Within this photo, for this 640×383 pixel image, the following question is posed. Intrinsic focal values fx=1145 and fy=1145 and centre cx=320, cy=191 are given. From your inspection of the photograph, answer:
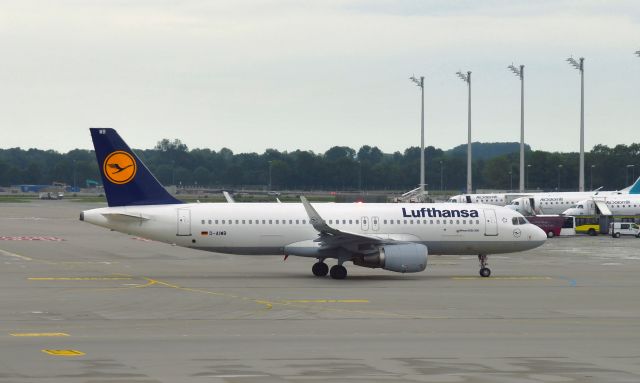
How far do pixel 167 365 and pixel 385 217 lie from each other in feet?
82.0

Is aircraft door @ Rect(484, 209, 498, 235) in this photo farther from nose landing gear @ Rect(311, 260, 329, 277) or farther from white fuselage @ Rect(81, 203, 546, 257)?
nose landing gear @ Rect(311, 260, 329, 277)

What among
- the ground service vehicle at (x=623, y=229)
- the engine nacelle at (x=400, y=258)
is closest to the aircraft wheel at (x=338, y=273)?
the engine nacelle at (x=400, y=258)

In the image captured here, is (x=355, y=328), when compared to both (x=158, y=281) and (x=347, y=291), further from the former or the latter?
(x=158, y=281)

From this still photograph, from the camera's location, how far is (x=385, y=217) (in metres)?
46.6

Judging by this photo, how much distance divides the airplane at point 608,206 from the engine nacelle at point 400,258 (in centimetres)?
5773

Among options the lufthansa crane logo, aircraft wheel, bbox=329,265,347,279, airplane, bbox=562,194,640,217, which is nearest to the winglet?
aircraft wheel, bbox=329,265,347,279

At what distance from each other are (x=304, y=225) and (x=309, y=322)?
1563cm

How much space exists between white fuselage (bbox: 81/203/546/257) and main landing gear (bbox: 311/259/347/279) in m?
0.95

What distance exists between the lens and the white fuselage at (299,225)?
44.7m

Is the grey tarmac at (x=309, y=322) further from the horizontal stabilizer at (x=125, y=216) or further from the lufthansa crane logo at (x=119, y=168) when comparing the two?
the lufthansa crane logo at (x=119, y=168)

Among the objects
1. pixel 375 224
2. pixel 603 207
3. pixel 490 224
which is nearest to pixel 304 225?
pixel 375 224

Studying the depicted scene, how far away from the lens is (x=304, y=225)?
45.8 meters

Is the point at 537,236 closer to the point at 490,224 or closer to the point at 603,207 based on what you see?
the point at 490,224

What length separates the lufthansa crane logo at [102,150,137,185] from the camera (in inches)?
1762
